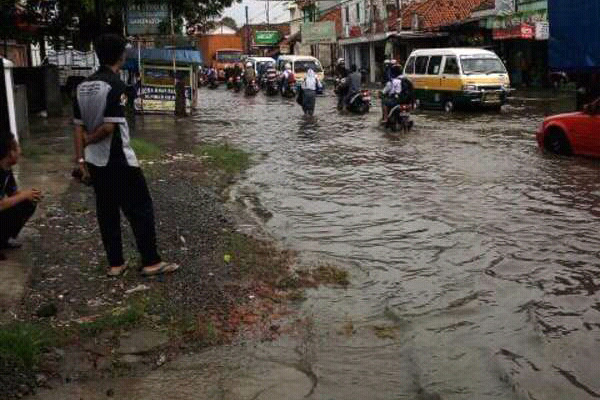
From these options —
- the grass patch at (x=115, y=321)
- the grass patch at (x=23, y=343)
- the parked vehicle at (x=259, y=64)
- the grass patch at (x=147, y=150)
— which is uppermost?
the parked vehicle at (x=259, y=64)

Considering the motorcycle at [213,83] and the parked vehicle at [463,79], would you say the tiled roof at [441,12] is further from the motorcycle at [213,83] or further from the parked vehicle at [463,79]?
the parked vehicle at [463,79]

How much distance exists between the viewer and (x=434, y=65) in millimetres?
22875

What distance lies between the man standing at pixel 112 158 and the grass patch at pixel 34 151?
7.29 meters

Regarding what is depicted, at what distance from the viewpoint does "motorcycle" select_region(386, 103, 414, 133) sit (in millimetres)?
17500

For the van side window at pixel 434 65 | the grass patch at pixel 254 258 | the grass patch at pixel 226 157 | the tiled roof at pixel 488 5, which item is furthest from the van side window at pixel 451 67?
the grass patch at pixel 254 258

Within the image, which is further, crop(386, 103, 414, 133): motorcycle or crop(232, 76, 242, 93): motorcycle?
crop(232, 76, 242, 93): motorcycle

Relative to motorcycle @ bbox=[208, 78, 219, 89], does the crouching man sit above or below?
below

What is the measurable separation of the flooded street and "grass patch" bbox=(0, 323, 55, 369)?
52.4 inches

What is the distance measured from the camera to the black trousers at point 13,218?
6.21 metres

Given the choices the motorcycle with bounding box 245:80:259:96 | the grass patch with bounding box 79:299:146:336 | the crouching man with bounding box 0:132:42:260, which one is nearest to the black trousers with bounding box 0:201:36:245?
the crouching man with bounding box 0:132:42:260

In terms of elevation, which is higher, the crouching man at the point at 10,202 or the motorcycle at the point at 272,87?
the motorcycle at the point at 272,87

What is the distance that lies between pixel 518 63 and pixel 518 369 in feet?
107

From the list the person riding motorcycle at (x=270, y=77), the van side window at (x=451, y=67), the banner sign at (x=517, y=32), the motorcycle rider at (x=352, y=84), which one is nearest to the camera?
the van side window at (x=451, y=67)

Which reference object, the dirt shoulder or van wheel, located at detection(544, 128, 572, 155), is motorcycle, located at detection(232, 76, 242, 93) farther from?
the dirt shoulder
